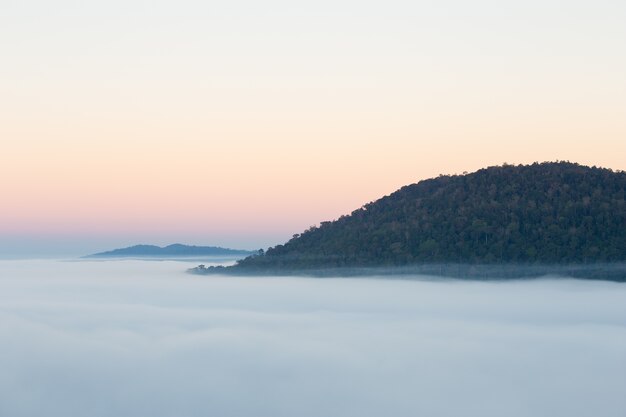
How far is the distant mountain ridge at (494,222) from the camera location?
80562mm

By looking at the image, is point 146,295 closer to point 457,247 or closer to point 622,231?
point 457,247

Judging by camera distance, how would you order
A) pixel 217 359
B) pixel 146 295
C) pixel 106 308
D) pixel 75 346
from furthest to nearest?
1. pixel 146 295
2. pixel 106 308
3. pixel 75 346
4. pixel 217 359

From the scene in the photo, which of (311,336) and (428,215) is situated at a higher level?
(428,215)

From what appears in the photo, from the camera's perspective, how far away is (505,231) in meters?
81.9

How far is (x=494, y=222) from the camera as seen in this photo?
82.7 metres

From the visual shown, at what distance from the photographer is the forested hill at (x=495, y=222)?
264ft

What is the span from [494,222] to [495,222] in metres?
0.10

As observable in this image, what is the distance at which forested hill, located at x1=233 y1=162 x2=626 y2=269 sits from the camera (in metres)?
80.5

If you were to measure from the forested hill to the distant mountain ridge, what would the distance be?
97 millimetres

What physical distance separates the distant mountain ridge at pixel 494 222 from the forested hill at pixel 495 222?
10 centimetres

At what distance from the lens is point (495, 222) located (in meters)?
82.7

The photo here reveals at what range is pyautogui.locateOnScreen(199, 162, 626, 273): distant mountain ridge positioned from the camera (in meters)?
80.6

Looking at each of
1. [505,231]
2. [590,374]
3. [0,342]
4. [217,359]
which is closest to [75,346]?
[0,342]

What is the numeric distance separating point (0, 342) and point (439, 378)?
4542 cm
